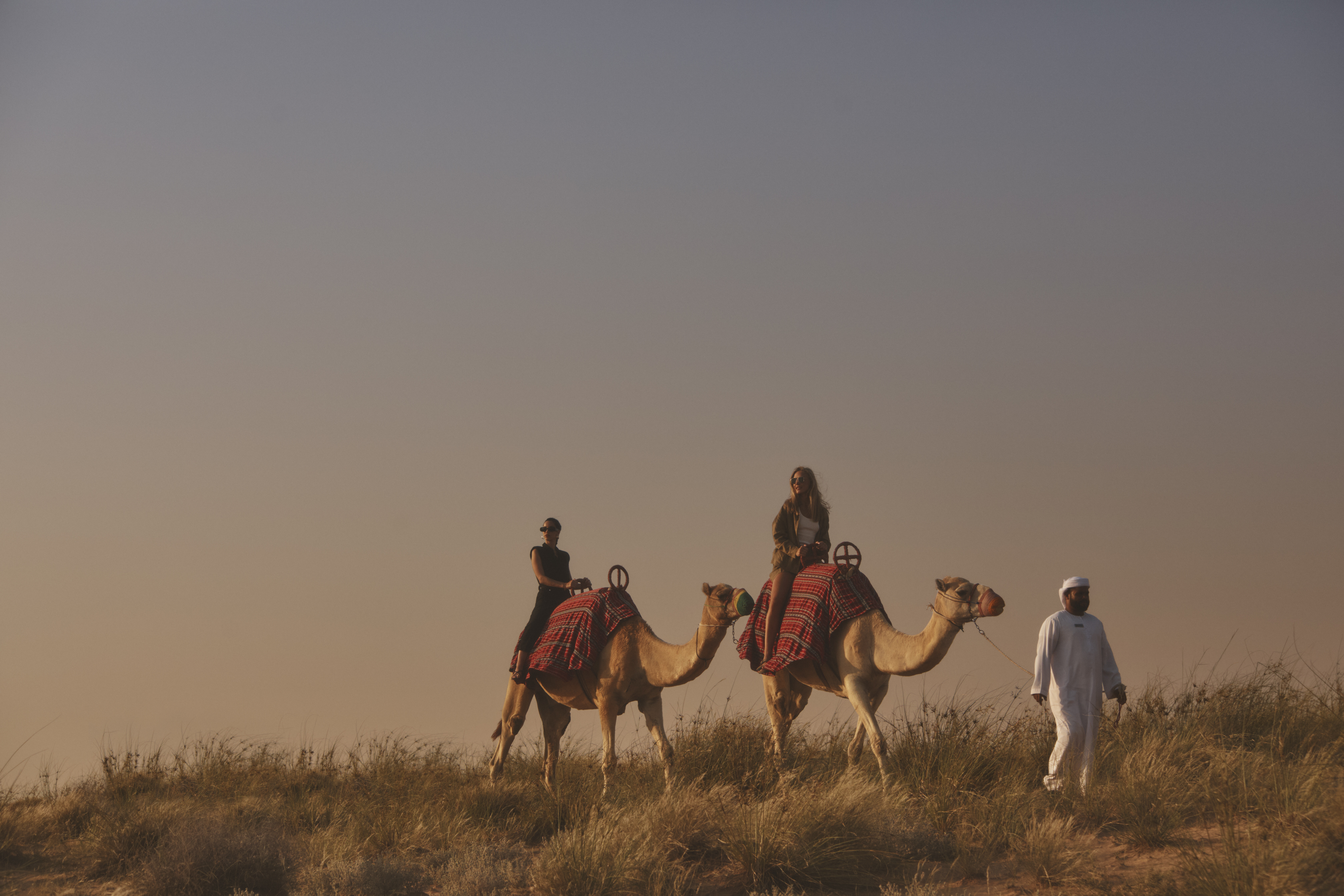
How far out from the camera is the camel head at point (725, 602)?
11586mm

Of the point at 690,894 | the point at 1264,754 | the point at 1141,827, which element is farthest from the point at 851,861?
the point at 1264,754

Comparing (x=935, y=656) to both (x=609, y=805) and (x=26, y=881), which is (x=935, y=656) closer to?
Result: (x=609, y=805)

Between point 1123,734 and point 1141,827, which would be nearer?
point 1141,827

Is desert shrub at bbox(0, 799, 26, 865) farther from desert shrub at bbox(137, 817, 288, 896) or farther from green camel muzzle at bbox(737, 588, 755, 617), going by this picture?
green camel muzzle at bbox(737, 588, 755, 617)

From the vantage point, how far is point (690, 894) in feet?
29.0

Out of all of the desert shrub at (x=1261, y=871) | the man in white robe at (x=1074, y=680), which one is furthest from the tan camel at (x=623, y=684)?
the desert shrub at (x=1261, y=871)

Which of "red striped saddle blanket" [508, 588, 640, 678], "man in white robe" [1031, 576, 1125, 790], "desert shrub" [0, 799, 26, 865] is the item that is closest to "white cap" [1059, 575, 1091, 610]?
"man in white robe" [1031, 576, 1125, 790]

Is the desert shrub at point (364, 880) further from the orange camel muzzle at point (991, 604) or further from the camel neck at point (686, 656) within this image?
the orange camel muzzle at point (991, 604)

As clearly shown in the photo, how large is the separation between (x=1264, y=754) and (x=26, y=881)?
12.3 meters

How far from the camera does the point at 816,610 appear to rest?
12.7 meters

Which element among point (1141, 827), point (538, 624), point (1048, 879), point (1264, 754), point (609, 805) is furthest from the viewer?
point (538, 624)

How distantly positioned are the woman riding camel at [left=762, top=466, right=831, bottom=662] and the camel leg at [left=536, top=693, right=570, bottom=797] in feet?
9.94

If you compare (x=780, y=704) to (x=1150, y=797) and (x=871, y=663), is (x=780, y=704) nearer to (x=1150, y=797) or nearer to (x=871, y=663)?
(x=871, y=663)

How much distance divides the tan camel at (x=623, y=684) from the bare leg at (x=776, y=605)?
41.9 inches
